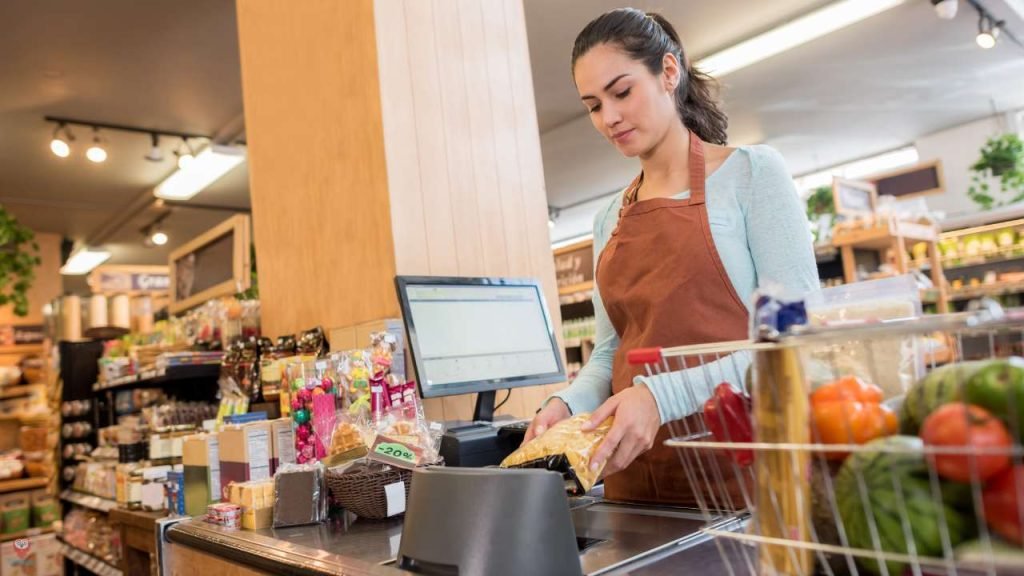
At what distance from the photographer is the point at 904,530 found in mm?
564

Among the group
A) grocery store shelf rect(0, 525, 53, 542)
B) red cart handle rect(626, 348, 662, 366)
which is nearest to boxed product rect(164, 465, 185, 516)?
red cart handle rect(626, 348, 662, 366)

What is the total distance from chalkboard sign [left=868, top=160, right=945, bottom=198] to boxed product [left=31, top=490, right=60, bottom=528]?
790 cm

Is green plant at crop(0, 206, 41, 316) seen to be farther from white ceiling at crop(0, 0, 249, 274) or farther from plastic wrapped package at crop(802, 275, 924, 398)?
plastic wrapped package at crop(802, 275, 924, 398)

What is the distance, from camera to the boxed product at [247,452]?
1886 mm

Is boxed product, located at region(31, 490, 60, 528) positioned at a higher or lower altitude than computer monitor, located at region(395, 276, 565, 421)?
lower

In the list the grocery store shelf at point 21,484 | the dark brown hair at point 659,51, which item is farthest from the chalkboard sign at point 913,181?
the grocery store shelf at point 21,484

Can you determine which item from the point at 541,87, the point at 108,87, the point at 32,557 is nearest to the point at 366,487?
the point at 32,557

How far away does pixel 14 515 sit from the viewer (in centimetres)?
512

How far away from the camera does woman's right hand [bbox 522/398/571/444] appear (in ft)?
4.33

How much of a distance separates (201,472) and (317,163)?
45.8 inches

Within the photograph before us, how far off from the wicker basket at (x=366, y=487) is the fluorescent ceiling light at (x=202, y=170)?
560 centimetres

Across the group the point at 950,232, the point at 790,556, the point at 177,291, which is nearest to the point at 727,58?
the point at 950,232

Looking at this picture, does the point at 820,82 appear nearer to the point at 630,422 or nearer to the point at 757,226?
the point at 757,226

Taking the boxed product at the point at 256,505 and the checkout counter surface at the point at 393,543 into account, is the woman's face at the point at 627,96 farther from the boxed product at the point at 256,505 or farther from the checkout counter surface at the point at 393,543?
the boxed product at the point at 256,505
